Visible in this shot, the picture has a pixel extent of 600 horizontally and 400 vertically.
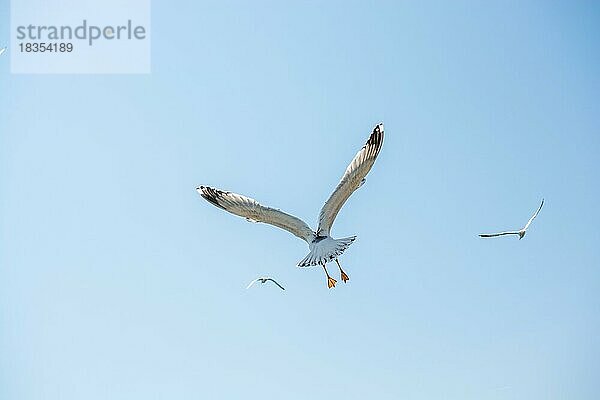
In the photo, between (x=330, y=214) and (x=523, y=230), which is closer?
(x=330, y=214)

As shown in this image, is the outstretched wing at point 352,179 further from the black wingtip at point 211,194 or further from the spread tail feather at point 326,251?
the black wingtip at point 211,194

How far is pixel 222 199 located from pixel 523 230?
5085mm

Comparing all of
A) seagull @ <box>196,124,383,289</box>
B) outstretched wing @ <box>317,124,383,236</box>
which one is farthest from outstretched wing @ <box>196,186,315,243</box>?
outstretched wing @ <box>317,124,383,236</box>

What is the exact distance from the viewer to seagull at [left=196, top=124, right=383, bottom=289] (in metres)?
19.5

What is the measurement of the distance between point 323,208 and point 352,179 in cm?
67

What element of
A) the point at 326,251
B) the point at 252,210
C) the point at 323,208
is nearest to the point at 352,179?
the point at 323,208

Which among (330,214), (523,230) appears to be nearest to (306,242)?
(330,214)

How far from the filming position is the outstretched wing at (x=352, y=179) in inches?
769

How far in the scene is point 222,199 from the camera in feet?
65.2

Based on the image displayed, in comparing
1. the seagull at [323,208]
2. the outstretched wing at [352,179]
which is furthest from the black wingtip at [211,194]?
the outstretched wing at [352,179]

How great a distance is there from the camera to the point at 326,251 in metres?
19.2

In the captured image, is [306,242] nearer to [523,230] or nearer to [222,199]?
[222,199]

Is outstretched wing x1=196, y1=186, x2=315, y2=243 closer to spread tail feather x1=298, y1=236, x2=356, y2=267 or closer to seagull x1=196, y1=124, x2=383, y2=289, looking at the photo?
seagull x1=196, y1=124, x2=383, y2=289

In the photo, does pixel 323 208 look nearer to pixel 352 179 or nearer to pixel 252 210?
pixel 352 179
